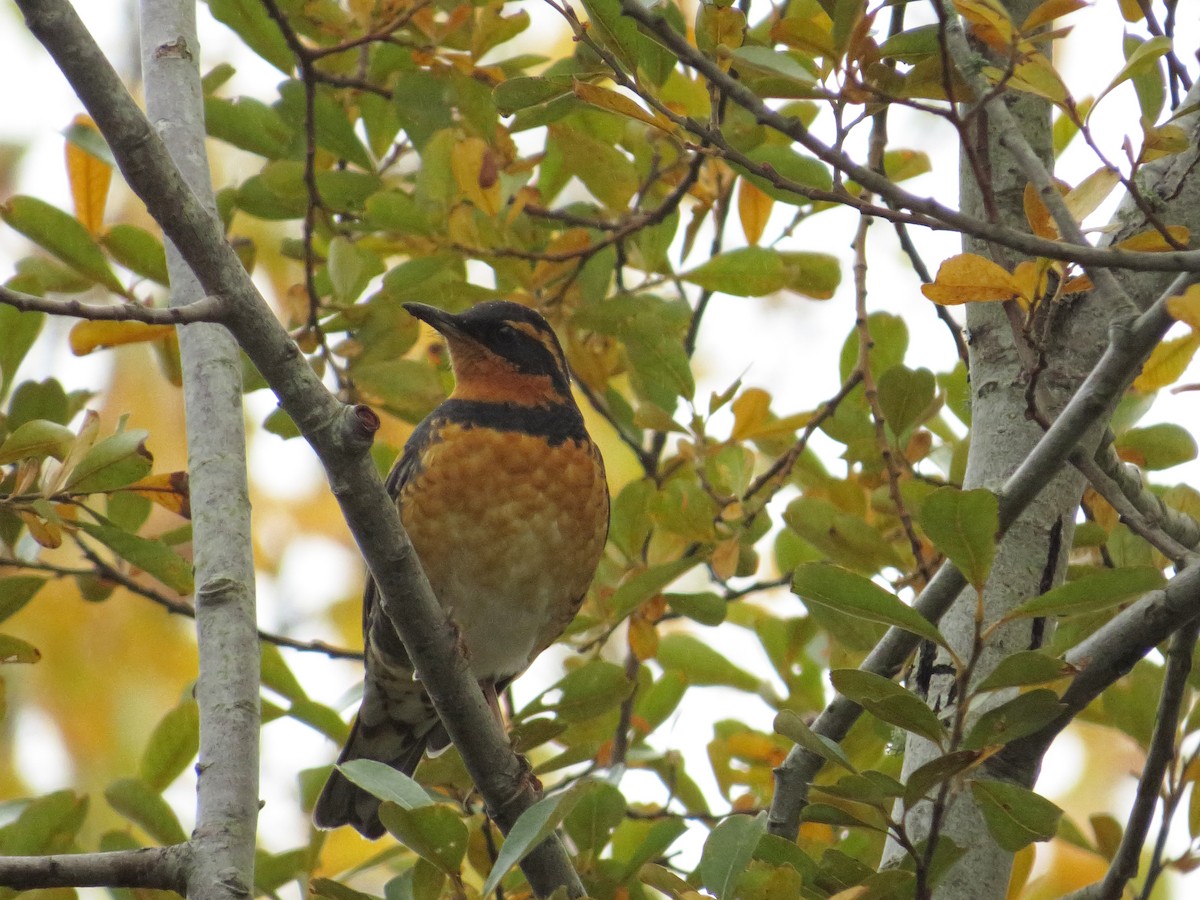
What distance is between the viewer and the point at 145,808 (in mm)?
4586

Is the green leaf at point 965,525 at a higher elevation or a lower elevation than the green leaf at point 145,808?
higher

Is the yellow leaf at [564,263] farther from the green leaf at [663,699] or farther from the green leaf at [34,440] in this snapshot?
the green leaf at [34,440]

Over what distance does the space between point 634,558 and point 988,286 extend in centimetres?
259

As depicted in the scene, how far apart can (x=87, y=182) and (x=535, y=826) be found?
3.00 metres

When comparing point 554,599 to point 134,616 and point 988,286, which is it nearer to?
point 988,286

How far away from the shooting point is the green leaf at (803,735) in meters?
3.23

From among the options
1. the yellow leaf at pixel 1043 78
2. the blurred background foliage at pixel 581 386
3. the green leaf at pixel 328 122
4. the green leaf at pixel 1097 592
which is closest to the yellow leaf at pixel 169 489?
the blurred background foliage at pixel 581 386

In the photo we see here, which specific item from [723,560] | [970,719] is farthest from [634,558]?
[970,719]

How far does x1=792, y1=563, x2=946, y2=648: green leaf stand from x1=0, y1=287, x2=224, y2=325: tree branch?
1.49 m

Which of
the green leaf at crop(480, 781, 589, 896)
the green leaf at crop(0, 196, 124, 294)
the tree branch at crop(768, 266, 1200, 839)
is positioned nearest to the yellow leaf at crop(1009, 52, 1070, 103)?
the tree branch at crop(768, 266, 1200, 839)

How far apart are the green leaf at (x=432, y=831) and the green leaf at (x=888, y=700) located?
977 mm

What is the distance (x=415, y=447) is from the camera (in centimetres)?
583

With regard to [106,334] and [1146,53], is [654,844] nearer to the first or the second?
[106,334]

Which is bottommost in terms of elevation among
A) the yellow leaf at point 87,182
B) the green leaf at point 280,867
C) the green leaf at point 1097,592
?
the green leaf at point 280,867
